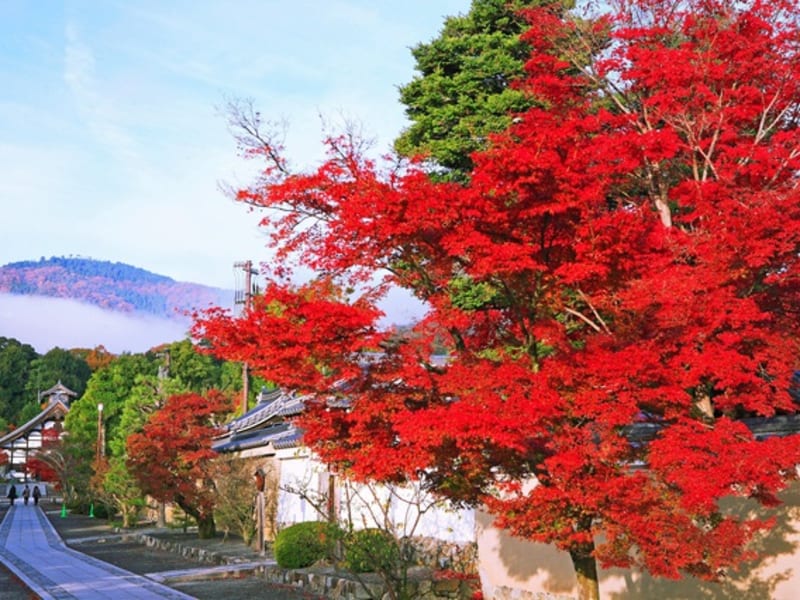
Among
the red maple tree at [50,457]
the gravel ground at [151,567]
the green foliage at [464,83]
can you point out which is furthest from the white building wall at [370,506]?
the red maple tree at [50,457]

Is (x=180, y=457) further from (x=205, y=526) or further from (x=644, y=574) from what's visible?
(x=644, y=574)

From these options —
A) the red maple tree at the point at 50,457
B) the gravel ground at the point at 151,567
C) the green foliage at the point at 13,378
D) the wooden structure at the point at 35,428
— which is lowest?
the gravel ground at the point at 151,567

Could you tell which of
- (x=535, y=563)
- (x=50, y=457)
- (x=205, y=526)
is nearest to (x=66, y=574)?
(x=205, y=526)

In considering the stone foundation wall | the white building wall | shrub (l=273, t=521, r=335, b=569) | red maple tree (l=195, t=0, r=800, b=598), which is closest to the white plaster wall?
the stone foundation wall

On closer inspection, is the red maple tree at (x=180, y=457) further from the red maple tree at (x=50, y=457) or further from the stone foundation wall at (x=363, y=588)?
the red maple tree at (x=50, y=457)

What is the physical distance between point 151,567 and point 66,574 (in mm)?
2165

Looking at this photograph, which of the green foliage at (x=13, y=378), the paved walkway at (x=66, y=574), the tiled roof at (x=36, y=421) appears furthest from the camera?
the green foliage at (x=13, y=378)

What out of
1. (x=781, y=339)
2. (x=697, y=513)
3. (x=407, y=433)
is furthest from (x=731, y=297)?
(x=407, y=433)

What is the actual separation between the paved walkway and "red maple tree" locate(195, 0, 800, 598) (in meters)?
8.28

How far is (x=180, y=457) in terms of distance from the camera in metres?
28.2

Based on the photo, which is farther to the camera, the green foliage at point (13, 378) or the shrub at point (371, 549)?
the green foliage at point (13, 378)

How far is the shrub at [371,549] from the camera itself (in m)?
13.5

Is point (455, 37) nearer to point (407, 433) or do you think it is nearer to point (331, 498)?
point (331, 498)

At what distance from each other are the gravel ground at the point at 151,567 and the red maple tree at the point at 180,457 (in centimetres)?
162
